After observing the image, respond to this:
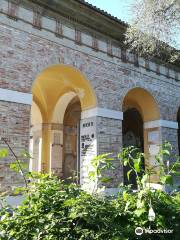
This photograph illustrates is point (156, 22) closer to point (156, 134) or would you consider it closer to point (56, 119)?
point (156, 134)

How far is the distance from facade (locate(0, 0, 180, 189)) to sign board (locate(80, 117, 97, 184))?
3cm

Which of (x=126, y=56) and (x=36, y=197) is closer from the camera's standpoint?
(x=36, y=197)

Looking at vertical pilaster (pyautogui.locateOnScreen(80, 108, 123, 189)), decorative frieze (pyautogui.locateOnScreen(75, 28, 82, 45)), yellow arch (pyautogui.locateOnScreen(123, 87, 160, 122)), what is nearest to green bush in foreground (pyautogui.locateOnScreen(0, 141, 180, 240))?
vertical pilaster (pyautogui.locateOnScreen(80, 108, 123, 189))

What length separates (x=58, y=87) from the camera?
12148 millimetres

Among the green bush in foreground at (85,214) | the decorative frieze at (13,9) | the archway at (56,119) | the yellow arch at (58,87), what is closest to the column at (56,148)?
the archway at (56,119)

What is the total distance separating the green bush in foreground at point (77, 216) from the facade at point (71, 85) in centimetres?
283

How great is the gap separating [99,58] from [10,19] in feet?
10.8

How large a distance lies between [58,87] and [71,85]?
79.9 inches

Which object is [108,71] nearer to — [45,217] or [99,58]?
[99,58]

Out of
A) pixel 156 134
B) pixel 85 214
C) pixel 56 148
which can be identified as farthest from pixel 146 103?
pixel 85 214

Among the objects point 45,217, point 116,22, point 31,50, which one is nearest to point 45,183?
point 45,217

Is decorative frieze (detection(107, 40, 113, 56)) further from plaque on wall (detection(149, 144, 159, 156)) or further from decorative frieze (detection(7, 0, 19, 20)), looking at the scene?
plaque on wall (detection(149, 144, 159, 156))

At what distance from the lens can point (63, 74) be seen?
947cm

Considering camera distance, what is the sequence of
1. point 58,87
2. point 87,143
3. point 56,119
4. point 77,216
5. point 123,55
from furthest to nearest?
1. point 56,119
2. point 58,87
3. point 123,55
4. point 87,143
5. point 77,216
